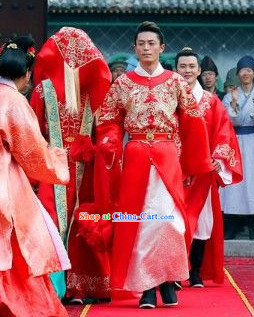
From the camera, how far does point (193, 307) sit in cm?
937

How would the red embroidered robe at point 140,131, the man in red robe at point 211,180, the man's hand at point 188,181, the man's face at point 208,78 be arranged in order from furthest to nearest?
the man's face at point 208,78 < the man in red robe at point 211,180 < the man's hand at point 188,181 < the red embroidered robe at point 140,131

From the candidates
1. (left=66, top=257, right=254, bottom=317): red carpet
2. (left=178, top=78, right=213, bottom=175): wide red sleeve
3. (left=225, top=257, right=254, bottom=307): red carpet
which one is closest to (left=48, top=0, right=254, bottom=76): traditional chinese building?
(left=225, top=257, right=254, bottom=307): red carpet

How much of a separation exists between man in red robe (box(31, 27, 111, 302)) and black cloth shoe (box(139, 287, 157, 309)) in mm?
507

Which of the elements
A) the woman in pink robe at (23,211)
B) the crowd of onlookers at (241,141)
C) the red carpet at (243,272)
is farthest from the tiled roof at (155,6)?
the woman in pink robe at (23,211)

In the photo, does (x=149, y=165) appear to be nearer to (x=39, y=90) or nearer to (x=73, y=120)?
(x=73, y=120)

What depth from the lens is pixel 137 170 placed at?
958cm

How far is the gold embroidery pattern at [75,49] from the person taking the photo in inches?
387

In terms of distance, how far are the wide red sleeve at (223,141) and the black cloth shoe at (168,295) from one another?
173 cm

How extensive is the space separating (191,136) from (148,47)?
711 millimetres

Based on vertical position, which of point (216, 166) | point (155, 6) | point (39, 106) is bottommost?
point (216, 166)

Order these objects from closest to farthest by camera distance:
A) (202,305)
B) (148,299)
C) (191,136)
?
(148,299) < (202,305) < (191,136)

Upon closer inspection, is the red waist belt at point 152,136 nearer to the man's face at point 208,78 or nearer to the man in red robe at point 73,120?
the man in red robe at point 73,120

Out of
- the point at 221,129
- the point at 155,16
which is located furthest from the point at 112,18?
the point at 221,129

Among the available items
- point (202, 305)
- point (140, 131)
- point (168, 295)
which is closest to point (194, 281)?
point (202, 305)
